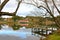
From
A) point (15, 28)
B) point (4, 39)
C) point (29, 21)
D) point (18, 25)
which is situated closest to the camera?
point (4, 39)

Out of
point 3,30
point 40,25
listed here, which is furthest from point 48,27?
point 3,30

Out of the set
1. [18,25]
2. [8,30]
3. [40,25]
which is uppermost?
[40,25]

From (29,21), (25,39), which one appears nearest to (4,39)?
(25,39)

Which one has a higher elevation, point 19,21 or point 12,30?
point 19,21

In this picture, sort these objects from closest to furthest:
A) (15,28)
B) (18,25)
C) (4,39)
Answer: (4,39) < (18,25) < (15,28)

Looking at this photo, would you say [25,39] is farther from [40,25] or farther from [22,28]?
[22,28]

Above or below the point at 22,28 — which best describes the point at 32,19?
above

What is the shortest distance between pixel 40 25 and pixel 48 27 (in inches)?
22.0

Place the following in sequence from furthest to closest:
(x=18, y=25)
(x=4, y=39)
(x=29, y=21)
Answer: (x=18, y=25) → (x=29, y=21) → (x=4, y=39)

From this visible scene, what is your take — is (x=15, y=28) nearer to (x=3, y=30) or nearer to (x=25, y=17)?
(x=3, y=30)

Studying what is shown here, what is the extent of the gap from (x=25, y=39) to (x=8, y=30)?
254cm

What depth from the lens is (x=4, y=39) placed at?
7184mm

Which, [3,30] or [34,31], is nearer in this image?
[34,31]

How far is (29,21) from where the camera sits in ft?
25.8
